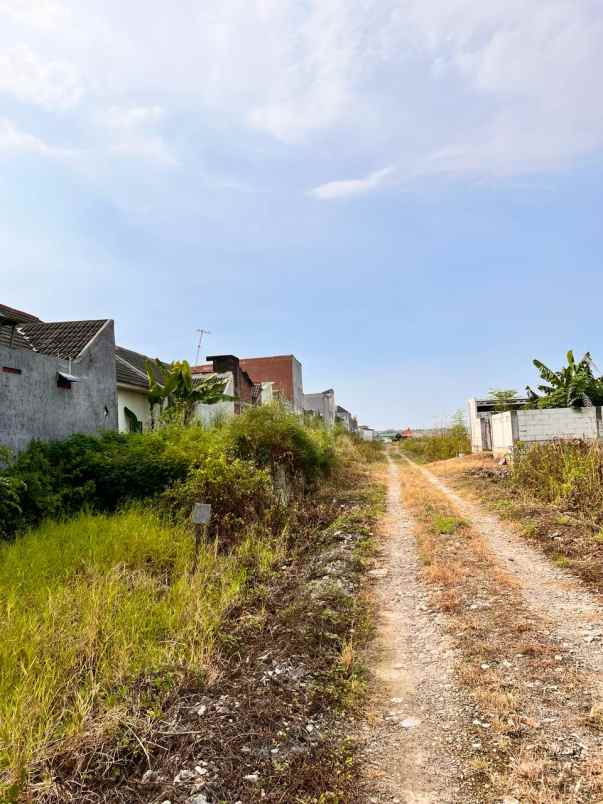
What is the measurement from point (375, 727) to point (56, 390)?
358 inches

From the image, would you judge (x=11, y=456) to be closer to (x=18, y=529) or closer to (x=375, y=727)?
(x=18, y=529)

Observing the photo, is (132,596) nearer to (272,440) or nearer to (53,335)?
(272,440)

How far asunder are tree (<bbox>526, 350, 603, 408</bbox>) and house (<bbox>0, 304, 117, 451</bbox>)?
1738 centimetres

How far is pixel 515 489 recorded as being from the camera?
13273 millimetres

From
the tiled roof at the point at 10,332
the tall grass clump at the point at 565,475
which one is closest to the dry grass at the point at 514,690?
the tall grass clump at the point at 565,475

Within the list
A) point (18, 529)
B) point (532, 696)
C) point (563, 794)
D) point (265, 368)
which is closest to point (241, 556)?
point (18, 529)

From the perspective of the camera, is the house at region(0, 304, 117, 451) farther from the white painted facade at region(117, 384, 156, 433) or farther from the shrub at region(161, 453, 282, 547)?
the white painted facade at region(117, 384, 156, 433)

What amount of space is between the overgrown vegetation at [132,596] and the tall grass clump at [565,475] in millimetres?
4625

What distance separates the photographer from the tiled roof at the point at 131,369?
18719mm

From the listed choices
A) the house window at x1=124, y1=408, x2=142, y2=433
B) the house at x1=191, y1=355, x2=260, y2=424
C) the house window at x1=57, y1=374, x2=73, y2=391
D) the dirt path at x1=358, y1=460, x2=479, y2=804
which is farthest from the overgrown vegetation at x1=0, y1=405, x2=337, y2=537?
the house at x1=191, y1=355, x2=260, y2=424

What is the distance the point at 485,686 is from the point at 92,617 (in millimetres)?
3181

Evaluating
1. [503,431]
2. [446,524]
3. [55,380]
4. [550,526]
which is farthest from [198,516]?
[503,431]

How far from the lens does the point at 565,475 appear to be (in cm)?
1153

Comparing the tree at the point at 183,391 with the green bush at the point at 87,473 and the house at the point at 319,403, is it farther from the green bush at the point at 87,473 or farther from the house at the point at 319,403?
the house at the point at 319,403
